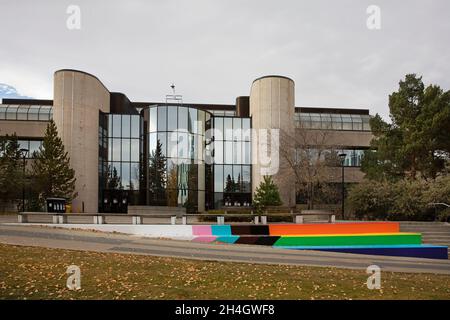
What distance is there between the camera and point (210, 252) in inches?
561

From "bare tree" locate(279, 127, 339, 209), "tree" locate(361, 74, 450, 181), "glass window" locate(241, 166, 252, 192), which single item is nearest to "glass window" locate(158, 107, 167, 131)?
"glass window" locate(241, 166, 252, 192)

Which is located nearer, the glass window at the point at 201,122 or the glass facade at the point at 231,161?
the glass window at the point at 201,122

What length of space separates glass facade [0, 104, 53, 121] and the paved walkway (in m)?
33.4

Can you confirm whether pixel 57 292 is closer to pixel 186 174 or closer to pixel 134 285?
pixel 134 285

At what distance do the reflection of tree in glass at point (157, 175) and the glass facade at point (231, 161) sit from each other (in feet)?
22.7

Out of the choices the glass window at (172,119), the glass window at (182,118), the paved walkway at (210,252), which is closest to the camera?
the paved walkway at (210,252)

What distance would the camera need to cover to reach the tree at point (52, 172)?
32.1 metres

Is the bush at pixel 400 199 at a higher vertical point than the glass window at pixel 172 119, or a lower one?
lower

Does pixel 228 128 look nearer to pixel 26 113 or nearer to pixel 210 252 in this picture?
pixel 26 113

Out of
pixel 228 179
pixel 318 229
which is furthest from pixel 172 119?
pixel 318 229

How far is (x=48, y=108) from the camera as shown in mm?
47312

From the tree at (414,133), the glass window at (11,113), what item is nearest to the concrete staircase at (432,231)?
the tree at (414,133)

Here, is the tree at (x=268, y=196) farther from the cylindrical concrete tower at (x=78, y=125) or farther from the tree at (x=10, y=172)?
the tree at (x=10, y=172)

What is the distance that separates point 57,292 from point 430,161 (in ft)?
104
